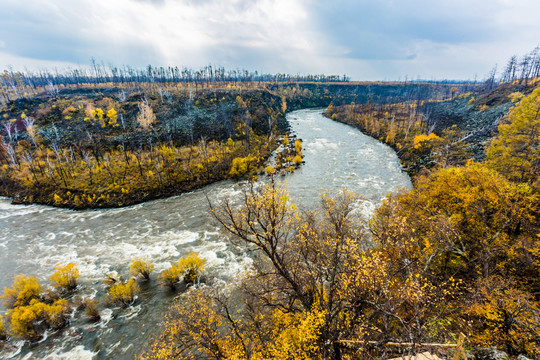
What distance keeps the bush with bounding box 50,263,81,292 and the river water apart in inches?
36.7

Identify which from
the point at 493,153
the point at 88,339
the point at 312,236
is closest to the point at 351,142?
the point at 493,153

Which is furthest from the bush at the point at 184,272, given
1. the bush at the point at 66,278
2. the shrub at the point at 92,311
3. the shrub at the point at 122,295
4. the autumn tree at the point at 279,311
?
the bush at the point at 66,278

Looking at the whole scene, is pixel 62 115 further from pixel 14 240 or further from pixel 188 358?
pixel 188 358

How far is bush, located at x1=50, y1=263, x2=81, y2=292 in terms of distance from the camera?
2092cm

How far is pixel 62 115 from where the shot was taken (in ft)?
257

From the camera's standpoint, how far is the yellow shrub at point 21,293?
61.2 feet

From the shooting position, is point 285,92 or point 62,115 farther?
point 285,92

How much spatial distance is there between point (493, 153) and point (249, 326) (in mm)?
35453

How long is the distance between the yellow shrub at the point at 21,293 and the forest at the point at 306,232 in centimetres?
10

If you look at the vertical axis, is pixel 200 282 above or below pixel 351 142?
below

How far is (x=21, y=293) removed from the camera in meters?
18.7

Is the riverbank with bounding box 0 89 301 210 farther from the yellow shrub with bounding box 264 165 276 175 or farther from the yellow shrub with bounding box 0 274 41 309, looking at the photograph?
→ the yellow shrub with bounding box 0 274 41 309

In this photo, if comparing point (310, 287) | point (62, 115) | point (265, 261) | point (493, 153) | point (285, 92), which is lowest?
point (265, 261)

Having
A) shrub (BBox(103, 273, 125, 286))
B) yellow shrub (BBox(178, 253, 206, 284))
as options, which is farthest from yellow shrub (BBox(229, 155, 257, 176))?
shrub (BBox(103, 273, 125, 286))
